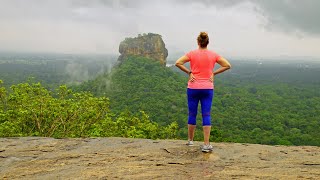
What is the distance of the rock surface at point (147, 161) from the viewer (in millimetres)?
4977

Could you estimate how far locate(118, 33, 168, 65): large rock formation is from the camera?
96938mm

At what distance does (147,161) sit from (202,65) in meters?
1.97

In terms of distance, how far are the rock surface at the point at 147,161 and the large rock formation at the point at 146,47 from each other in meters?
88.9

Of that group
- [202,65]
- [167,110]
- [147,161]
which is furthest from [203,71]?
[167,110]

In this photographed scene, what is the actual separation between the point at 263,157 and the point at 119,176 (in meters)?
2.85

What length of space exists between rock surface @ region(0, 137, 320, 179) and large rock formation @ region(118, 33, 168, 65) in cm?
8893

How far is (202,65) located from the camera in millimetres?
5824

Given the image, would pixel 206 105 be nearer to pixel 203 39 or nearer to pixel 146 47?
pixel 203 39

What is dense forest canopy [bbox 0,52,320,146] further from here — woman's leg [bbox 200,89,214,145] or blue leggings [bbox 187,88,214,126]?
woman's leg [bbox 200,89,214,145]

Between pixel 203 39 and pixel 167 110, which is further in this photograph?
pixel 167 110

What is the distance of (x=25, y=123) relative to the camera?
51.0 feet

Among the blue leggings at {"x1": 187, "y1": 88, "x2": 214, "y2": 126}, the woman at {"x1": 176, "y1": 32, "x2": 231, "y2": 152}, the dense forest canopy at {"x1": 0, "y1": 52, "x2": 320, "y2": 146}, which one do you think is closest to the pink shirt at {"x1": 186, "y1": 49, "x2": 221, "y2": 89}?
the woman at {"x1": 176, "y1": 32, "x2": 231, "y2": 152}

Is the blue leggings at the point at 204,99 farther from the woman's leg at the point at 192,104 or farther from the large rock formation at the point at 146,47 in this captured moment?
the large rock formation at the point at 146,47

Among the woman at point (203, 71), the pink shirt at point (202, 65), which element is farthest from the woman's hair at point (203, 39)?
the pink shirt at point (202, 65)
